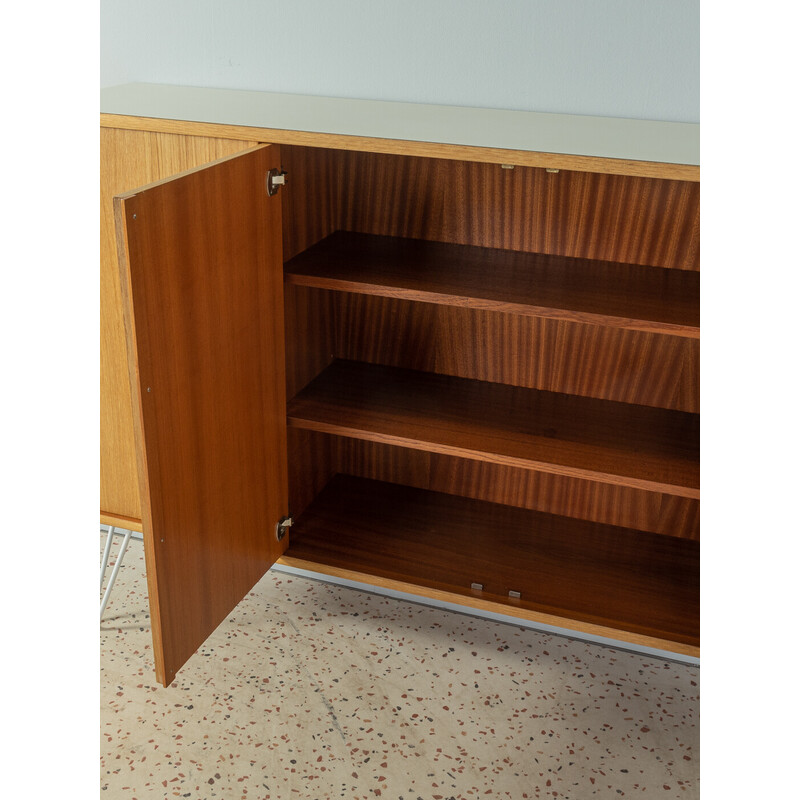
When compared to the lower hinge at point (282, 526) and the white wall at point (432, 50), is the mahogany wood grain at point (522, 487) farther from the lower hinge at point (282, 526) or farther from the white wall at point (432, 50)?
the white wall at point (432, 50)

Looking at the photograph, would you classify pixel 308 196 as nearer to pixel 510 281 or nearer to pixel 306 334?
pixel 306 334

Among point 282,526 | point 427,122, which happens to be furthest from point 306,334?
point 427,122

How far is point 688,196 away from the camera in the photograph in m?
1.87

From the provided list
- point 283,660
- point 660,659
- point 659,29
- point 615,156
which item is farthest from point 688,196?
point 283,660

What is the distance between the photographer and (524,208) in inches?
78.7

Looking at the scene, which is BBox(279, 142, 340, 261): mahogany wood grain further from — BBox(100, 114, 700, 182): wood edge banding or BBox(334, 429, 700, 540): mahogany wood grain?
BBox(334, 429, 700, 540): mahogany wood grain

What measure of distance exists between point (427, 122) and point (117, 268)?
0.74m

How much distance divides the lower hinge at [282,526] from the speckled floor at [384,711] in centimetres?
40

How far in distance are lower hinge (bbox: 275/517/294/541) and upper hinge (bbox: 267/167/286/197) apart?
2.53 ft

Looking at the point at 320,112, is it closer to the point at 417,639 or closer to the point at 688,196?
the point at 688,196

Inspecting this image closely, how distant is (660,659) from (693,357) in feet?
2.73

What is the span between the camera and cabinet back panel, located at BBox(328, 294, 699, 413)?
2.06 metres

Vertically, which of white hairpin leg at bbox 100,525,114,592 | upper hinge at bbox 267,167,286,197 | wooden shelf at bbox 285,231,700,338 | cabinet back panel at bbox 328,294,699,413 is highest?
upper hinge at bbox 267,167,286,197

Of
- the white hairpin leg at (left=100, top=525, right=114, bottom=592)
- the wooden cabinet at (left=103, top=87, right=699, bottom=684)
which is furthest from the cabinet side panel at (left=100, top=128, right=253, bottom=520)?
the white hairpin leg at (left=100, top=525, right=114, bottom=592)
